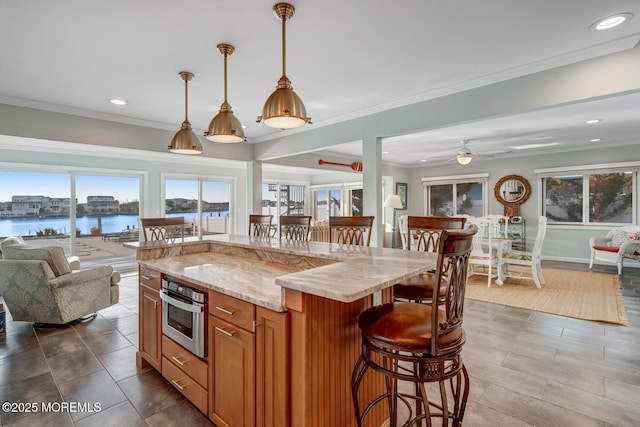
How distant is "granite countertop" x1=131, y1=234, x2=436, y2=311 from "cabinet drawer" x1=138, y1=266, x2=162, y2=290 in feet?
0.18

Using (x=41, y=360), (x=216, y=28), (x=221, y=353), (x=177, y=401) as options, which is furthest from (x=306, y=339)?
(x=41, y=360)

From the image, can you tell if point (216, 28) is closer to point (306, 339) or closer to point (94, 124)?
point (306, 339)

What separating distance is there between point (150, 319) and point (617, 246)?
7724mm

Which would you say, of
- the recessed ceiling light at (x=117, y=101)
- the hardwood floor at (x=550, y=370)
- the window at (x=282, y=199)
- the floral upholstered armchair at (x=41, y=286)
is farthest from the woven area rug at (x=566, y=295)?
the window at (x=282, y=199)

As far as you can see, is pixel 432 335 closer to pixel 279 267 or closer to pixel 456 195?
pixel 279 267

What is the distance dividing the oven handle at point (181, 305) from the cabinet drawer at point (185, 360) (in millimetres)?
292

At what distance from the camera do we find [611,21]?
6.93 ft

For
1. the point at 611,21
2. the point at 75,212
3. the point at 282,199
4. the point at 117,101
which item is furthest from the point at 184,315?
the point at 282,199

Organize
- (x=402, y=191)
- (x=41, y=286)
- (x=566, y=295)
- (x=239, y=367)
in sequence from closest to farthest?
(x=239, y=367)
(x=41, y=286)
(x=566, y=295)
(x=402, y=191)

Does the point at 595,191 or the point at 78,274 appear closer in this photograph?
the point at 78,274

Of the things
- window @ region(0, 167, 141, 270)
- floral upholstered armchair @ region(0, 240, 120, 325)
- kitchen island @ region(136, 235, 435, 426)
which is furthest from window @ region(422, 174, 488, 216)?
floral upholstered armchair @ region(0, 240, 120, 325)

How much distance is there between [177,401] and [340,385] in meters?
1.26

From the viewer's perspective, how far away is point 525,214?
24.5ft

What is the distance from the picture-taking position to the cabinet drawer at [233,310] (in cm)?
150
